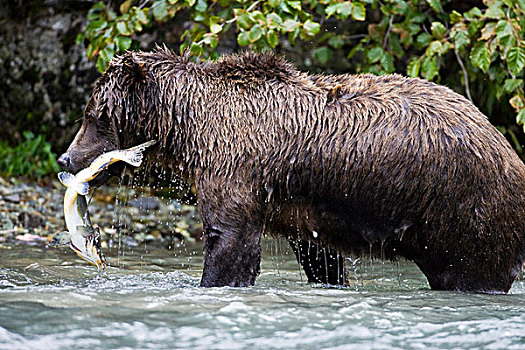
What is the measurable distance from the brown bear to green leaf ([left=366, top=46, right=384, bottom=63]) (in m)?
2.94

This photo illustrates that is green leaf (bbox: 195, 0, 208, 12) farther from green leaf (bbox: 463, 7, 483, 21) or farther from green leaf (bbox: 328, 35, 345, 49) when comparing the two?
green leaf (bbox: 463, 7, 483, 21)

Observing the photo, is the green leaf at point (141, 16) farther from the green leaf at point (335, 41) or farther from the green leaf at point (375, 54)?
the green leaf at point (375, 54)

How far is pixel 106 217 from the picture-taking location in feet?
28.4

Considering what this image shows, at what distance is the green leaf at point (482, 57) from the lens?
7023 mm

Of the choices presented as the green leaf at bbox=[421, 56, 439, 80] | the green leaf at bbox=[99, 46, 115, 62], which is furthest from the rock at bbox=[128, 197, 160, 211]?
the green leaf at bbox=[421, 56, 439, 80]

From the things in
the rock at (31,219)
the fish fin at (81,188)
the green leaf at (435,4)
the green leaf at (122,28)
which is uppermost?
the green leaf at (435,4)

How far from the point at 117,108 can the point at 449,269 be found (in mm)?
2424

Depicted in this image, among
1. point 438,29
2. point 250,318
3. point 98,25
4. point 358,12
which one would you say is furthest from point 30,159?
point 250,318

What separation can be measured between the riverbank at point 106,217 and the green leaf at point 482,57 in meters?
3.26

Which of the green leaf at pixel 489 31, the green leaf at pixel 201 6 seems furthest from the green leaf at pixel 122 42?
the green leaf at pixel 489 31

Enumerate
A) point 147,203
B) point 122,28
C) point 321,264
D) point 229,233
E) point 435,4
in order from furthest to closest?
1. point 147,203
2. point 435,4
3. point 122,28
4. point 321,264
5. point 229,233

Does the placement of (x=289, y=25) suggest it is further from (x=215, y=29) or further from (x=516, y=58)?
(x=516, y=58)

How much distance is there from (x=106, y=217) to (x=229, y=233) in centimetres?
436

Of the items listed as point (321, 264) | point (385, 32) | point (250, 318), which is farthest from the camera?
point (385, 32)
